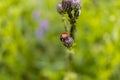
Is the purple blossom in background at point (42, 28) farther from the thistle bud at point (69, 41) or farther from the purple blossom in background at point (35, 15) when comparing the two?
the thistle bud at point (69, 41)

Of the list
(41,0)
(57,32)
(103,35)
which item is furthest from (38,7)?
(103,35)

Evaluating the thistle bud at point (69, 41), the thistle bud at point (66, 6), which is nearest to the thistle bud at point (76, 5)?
the thistle bud at point (66, 6)

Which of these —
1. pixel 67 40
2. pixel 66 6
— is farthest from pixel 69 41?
pixel 66 6

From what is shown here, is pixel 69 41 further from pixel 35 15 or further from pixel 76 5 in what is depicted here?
pixel 35 15

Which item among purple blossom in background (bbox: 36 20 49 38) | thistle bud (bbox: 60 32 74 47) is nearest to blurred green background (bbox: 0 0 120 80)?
purple blossom in background (bbox: 36 20 49 38)

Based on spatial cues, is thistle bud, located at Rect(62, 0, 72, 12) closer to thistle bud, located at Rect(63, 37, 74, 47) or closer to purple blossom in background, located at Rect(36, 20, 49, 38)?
thistle bud, located at Rect(63, 37, 74, 47)

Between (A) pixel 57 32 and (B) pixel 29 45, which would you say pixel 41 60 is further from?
(A) pixel 57 32

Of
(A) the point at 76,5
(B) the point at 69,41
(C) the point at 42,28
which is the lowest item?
(B) the point at 69,41
